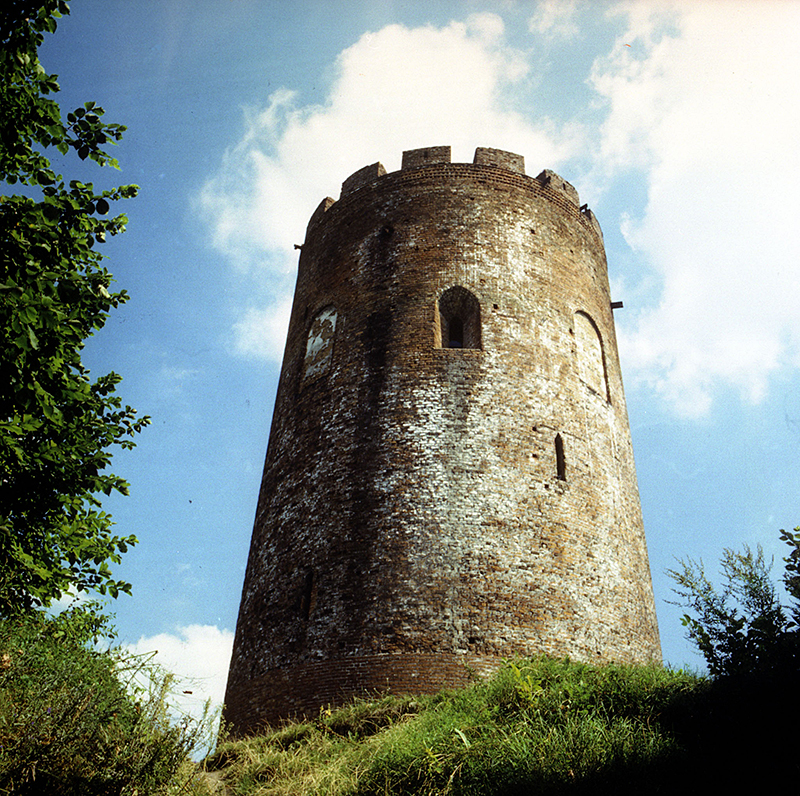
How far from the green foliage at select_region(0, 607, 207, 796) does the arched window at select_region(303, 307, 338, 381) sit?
6.85m

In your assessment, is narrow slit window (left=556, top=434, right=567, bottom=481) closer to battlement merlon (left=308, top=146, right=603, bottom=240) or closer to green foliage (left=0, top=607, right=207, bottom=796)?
battlement merlon (left=308, top=146, right=603, bottom=240)

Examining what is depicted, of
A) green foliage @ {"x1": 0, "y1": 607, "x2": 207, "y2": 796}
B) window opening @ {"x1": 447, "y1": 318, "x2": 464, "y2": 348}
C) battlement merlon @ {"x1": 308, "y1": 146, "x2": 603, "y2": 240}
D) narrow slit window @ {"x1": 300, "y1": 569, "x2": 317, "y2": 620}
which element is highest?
battlement merlon @ {"x1": 308, "y1": 146, "x2": 603, "y2": 240}

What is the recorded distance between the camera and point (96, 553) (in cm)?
759

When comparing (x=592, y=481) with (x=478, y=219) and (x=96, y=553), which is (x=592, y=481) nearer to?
(x=478, y=219)

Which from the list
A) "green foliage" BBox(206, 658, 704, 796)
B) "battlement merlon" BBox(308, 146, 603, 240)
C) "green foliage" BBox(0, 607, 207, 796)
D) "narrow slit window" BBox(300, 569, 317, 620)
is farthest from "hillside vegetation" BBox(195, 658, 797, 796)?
"battlement merlon" BBox(308, 146, 603, 240)

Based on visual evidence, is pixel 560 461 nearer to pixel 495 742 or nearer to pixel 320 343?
pixel 320 343

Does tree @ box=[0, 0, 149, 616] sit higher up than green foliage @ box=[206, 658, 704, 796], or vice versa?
tree @ box=[0, 0, 149, 616]

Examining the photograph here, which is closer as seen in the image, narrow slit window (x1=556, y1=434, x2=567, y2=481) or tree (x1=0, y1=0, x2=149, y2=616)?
tree (x1=0, y1=0, x2=149, y2=616)

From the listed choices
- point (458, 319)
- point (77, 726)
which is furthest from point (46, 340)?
point (458, 319)

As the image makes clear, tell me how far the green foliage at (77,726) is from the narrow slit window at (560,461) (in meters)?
6.59

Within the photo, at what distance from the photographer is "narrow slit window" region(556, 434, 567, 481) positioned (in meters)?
11.4

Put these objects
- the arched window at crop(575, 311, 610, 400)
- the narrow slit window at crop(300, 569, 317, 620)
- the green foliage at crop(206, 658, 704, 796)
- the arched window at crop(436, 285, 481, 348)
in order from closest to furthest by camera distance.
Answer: the green foliage at crop(206, 658, 704, 796) < the narrow slit window at crop(300, 569, 317, 620) < the arched window at crop(436, 285, 481, 348) < the arched window at crop(575, 311, 610, 400)

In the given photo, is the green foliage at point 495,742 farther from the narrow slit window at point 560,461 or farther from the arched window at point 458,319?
the arched window at point 458,319

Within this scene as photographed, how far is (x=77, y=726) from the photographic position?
19.3 feet
